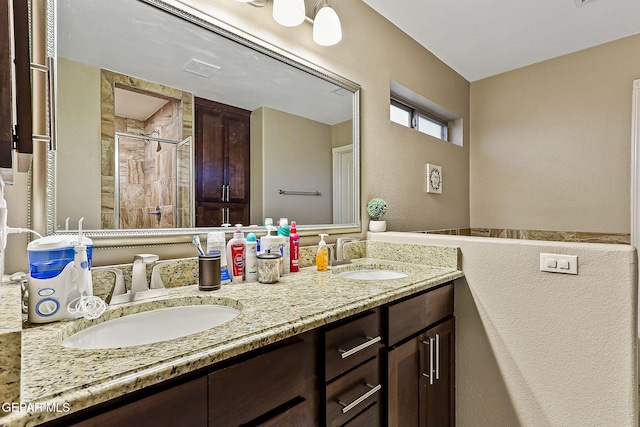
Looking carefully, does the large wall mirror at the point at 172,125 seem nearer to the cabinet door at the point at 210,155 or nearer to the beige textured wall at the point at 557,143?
the cabinet door at the point at 210,155

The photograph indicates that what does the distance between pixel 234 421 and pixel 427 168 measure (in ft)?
7.54

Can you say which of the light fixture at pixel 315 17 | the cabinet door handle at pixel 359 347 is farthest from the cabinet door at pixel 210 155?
the cabinet door handle at pixel 359 347

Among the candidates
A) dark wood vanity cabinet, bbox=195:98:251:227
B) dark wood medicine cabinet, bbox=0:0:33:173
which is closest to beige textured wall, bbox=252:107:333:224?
dark wood vanity cabinet, bbox=195:98:251:227

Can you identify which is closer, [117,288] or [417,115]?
[117,288]

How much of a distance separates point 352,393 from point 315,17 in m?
1.75

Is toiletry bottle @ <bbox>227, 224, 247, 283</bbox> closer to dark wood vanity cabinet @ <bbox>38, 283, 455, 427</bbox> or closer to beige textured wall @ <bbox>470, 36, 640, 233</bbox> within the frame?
dark wood vanity cabinet @ <bbox>38, 283, 455, 427</bbox>

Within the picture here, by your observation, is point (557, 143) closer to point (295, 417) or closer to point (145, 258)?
point (295, 417)

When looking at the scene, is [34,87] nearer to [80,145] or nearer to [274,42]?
[80,145]

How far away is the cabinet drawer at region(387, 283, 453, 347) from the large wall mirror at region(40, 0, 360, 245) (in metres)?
0.67

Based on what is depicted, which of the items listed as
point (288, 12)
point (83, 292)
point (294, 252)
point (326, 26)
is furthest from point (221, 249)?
point (326, 26)

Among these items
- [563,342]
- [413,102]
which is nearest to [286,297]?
[563,342]

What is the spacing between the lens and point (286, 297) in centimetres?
105

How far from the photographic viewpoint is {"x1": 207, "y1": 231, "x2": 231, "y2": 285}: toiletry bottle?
123cm

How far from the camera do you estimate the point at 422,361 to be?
1.35 meters
